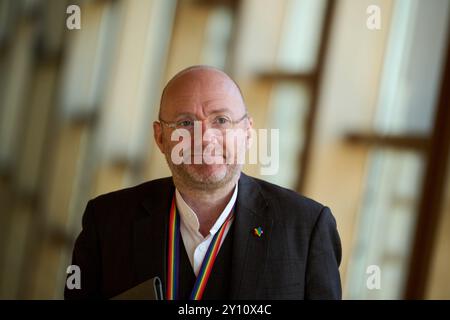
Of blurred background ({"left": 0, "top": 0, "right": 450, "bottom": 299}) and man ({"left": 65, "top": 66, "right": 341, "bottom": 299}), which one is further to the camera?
blurred background ({"left": 0, "top": 0, "right": 450, "bottom": 299})

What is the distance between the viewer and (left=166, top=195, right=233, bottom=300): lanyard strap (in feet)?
7.18

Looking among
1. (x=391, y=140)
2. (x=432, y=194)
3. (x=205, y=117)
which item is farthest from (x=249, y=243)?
(x=391, y=140)

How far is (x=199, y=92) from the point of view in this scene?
214 centimetres

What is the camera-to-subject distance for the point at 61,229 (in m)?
6.79

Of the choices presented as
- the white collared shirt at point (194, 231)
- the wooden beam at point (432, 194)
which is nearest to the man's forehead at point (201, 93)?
the white collared shirt at point (194, 231)

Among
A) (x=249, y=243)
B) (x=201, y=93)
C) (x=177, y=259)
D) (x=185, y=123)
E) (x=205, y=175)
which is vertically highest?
(x=201, y=93)

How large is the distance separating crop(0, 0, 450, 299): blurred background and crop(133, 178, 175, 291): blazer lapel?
148 cm

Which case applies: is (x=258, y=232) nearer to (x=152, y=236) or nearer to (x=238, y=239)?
(x=238, y=239)

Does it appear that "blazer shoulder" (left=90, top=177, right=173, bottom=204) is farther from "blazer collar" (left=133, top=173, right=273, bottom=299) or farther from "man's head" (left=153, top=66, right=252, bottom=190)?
"man's head" (left=153, top=66, right=252, bottom=190)

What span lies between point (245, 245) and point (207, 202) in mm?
214

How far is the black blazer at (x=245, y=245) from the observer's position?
6.98 ft

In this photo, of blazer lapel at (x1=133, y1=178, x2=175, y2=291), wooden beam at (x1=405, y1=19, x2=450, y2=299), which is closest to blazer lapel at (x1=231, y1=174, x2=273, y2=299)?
blazer lapel at (x1=133, y1=178, x2=175, y2=291)

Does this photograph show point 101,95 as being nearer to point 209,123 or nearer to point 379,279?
point 379,279

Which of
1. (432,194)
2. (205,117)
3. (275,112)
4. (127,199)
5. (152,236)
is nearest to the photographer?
(205,117)
